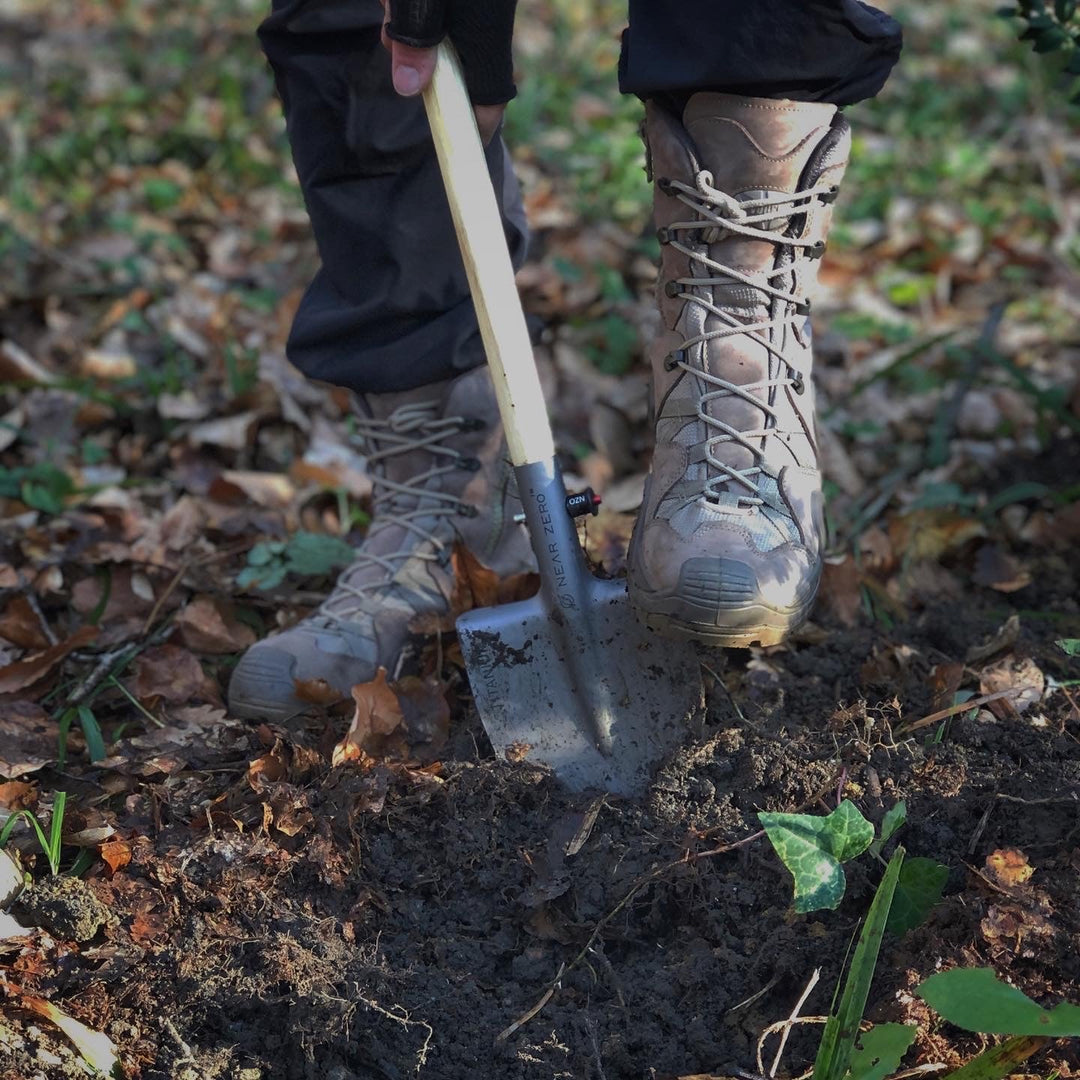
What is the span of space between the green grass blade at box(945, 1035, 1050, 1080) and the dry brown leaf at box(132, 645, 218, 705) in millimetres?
1308

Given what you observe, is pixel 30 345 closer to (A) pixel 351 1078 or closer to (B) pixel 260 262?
(B) pixel 260 262

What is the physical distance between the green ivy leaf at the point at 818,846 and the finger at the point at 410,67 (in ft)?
3.71

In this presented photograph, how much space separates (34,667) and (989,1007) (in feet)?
5.20

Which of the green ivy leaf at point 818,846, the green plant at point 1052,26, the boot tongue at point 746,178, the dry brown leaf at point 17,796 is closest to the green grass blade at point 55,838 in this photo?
the dry brown leaf at point 17,796

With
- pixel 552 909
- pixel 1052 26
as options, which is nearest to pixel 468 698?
pixel 552 909

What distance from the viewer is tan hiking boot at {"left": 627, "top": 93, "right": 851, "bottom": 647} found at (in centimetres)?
169

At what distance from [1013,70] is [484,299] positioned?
3.92 m

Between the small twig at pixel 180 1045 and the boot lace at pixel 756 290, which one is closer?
the small twig at pixel 180 1045

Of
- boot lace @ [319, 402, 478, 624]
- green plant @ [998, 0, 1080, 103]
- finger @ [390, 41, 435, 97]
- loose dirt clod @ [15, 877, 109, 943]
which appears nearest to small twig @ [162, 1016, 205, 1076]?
loose dirt clod @ [15, 877, 109, 943]

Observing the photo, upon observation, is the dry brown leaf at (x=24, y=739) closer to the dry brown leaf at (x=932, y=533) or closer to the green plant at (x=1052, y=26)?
the dry brown leaf at (x=932, y=533)

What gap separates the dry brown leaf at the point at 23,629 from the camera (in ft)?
7.11

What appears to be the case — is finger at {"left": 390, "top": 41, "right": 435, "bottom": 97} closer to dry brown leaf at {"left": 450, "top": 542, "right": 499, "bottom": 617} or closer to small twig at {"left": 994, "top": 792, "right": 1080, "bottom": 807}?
dry brown leaf at {"left": 450, "top": 542, "right": 499, "bottom": 617}

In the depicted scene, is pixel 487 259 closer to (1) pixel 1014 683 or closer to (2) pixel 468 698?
(2) pixel 468 698

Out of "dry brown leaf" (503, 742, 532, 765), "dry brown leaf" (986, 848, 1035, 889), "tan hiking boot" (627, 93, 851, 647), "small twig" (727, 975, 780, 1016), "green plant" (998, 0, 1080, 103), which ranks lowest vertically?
"small twig" (727, 975, 780, 1016)
